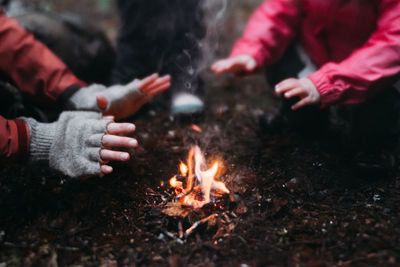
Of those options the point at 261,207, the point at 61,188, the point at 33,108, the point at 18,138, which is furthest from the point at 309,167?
the point at 33,108

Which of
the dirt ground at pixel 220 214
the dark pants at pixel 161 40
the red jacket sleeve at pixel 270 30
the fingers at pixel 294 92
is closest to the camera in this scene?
the dirt ground at pixel 220 214

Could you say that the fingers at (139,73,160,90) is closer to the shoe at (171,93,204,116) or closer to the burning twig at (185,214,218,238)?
the shoe at (171,93,204,116)

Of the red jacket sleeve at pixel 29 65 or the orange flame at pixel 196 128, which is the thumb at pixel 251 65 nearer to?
the orange flame at pixel 196 128

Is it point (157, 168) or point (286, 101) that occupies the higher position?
point (286, 101)

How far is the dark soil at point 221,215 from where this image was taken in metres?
1.68

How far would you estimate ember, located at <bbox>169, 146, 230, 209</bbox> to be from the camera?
6.49 ft

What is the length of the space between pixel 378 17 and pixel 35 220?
2.97 meters

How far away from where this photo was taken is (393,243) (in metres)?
1.66

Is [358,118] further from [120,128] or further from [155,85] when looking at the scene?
[120,128]

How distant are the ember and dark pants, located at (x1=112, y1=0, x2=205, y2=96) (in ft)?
3.61

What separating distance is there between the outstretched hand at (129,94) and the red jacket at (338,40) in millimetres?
843

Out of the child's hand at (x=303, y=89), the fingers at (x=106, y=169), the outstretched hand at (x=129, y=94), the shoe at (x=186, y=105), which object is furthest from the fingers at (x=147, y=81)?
the child's hand at (x=303, y=89)

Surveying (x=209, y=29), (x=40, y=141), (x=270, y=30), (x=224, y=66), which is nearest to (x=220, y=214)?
(x=224, y=66)

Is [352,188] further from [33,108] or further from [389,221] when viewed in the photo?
[33,108]
